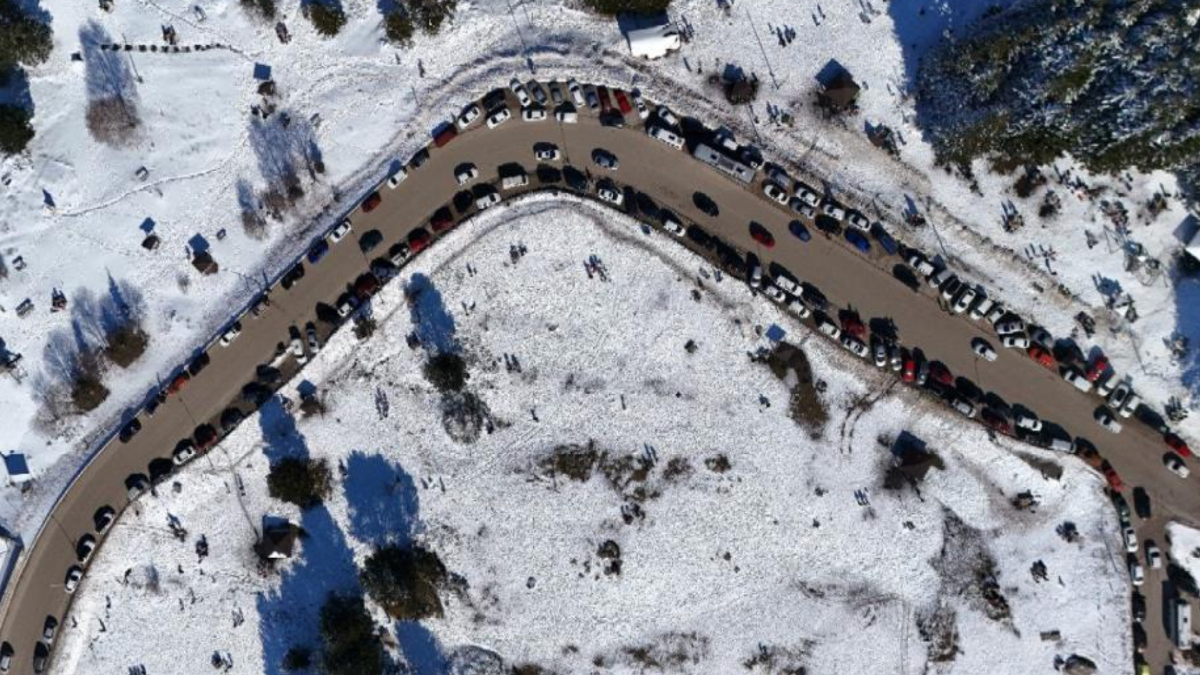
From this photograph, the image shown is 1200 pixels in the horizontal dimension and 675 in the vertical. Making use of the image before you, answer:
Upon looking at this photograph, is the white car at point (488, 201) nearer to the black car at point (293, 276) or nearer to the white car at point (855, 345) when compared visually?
the black car at point (293, 276)

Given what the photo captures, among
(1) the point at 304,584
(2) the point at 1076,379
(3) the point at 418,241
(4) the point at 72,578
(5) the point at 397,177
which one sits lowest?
(1) the point at 304,584

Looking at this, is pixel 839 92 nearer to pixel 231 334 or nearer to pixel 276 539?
pixel 231 334

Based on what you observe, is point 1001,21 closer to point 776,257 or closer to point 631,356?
point 776,257

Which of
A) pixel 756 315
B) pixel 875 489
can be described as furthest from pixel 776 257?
pixel 875 489

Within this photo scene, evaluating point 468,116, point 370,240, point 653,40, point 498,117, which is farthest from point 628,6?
point 370,240

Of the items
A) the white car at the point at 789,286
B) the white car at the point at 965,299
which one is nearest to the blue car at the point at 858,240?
the white car at the point at 789,286

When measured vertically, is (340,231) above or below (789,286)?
above

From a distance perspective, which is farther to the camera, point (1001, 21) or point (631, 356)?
point (631, 356)
